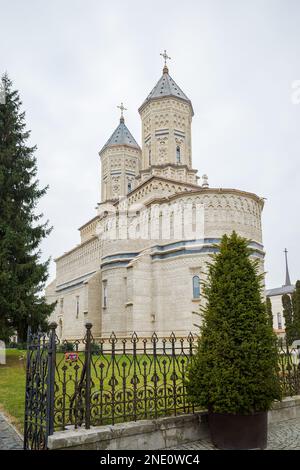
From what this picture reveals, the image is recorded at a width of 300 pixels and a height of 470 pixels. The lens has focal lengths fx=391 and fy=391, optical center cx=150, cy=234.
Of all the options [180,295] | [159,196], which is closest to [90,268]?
[159,196]

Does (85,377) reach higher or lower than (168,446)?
higher

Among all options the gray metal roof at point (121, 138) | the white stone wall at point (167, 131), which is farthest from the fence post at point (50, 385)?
the gray metal roof at point (121, 138)

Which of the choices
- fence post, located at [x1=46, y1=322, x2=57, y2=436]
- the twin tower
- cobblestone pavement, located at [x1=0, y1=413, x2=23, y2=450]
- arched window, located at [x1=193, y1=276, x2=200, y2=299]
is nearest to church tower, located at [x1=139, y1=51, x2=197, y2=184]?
the twin tower

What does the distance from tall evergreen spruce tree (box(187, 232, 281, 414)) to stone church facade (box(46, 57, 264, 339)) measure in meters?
10.9

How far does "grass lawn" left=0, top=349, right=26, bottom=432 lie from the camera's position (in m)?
6.90

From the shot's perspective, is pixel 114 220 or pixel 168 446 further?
pixel 114 220

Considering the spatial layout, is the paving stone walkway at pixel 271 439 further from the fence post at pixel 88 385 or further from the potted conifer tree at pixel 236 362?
the fence post at pixel 88 385

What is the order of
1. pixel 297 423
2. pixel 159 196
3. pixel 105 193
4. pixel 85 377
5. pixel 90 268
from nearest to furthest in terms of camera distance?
pixel 85 377, pixel 297 423, pixel 159 196, pixel 90 268, pixel 105 193

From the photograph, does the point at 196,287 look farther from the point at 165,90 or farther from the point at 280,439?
the point at 165,90

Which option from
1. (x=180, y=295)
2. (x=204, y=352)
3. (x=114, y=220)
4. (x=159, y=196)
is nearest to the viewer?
(x=204, y=352)

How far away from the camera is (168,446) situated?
5445mm

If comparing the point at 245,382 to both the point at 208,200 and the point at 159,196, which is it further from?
the point at 159,196

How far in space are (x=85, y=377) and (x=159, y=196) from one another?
19.7m

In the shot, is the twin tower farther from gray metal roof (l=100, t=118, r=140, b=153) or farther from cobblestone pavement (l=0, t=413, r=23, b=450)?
cobblestone pavement (l=0, t=413, r=23, b=450)
